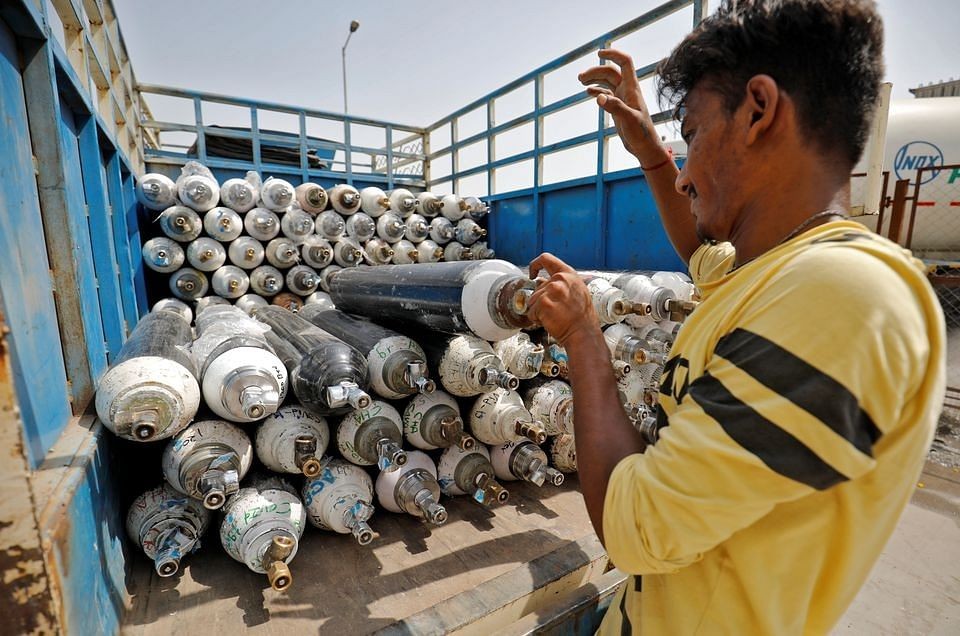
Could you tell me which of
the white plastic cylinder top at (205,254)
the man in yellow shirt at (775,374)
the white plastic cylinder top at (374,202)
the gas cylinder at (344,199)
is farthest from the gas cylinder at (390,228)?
the man in yellow shirt at (775,374)

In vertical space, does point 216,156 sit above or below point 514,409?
above

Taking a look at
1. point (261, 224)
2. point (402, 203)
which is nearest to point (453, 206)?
point (402, 203)

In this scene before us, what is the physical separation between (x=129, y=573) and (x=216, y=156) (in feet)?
16.1

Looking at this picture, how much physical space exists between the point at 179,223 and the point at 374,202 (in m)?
1.72

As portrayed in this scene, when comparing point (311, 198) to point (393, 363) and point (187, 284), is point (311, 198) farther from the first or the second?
point (393, 363)

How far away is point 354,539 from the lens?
5.87ft

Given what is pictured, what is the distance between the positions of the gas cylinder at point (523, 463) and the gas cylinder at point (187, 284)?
3.19 meters

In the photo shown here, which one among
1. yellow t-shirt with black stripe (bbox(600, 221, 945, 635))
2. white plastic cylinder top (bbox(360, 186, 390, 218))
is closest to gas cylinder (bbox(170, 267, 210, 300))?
white plastic cylinder top (bbox(360, 186, 390, 218))

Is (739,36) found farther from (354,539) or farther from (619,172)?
(619,172)

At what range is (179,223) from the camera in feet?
12.4

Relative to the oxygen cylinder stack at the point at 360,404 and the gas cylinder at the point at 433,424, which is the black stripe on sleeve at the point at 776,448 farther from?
the gas cylinder at the point at 433,424

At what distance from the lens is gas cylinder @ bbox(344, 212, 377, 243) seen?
15.2ft

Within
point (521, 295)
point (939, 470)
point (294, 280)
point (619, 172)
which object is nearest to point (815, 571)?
point (521, 295)

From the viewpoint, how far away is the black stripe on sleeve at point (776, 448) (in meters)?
0.54
